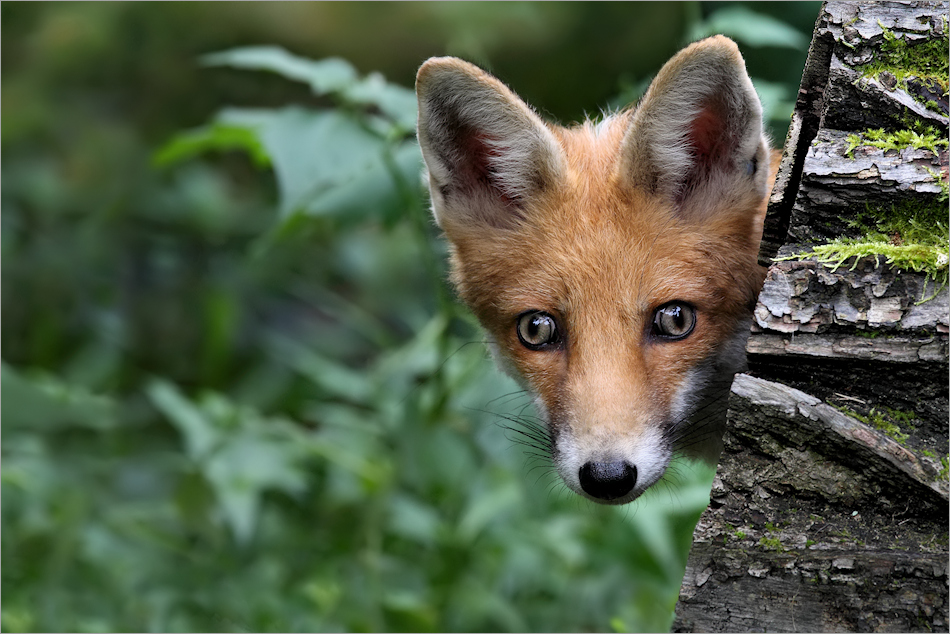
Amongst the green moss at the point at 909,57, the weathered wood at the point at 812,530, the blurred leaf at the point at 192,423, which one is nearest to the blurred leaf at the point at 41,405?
the blurred leaf at the point at 192,423

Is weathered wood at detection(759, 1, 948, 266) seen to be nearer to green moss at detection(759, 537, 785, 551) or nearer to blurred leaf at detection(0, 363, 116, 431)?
green moss at detection(759, 537, 785, 551)

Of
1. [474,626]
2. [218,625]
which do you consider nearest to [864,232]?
[474,626]

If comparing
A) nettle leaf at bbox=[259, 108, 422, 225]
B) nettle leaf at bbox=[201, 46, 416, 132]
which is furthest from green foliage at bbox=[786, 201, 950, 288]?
nettle leaf at bbox=[201, 46, 416, 132]

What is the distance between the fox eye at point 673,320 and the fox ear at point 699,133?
0.50 meters

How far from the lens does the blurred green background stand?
6.07 meters

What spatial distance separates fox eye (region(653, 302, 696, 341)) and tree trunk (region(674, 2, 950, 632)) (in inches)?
35.7

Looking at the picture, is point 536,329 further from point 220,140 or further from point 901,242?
point 220,140

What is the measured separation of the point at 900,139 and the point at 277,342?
24.0 feet

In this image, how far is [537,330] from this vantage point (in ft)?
14.2

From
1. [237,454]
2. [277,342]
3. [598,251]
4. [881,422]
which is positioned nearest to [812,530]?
[881,422]

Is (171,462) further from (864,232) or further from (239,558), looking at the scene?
(864,232)

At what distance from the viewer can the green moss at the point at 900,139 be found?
3098 mm

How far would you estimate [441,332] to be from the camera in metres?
6.12

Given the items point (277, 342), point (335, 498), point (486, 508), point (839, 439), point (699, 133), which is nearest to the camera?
point (839, 439)
